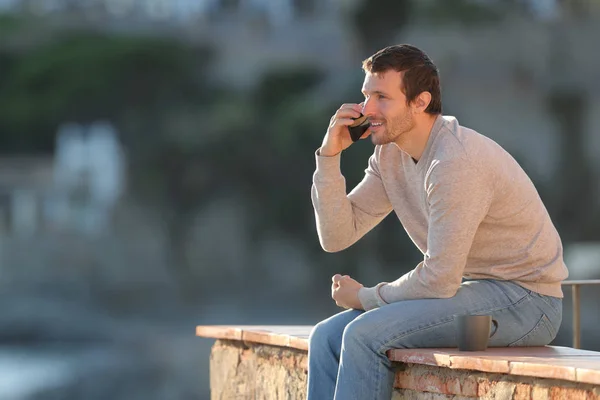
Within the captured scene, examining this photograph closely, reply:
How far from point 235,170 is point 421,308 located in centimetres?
2001

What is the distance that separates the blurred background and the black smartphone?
55.9ft

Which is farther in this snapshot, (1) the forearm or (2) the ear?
(1) the forearm

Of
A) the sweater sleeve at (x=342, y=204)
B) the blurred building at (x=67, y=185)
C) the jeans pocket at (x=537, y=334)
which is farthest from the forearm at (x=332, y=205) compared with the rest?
the blurred building at (x=67, y=185)

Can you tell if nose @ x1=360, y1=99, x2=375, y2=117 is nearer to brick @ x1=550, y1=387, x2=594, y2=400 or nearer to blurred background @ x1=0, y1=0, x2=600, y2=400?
brick @ x1=550, y1=387, x2=594, y2=400

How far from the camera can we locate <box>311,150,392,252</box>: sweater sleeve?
248 centimetres

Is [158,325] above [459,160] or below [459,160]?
below

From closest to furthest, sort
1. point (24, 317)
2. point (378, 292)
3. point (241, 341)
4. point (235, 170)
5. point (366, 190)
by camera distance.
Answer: point (378, 292) → point (366, 190) → point (241, 341) → point (24, 317) → point (235, 170)

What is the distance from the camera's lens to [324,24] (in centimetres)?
2233

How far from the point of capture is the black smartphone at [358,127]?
2430 millimetres

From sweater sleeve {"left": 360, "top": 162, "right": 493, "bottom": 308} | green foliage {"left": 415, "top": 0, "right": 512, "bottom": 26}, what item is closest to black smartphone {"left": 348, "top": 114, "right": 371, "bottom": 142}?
sweater sleeve {"left": 360, "top": 162, "right": 493, "bottom": 308}

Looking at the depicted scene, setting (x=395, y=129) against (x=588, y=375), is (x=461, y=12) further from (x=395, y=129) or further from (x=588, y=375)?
(x=588, y=375)

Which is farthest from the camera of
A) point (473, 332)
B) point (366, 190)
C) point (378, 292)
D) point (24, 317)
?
point (24, 317)

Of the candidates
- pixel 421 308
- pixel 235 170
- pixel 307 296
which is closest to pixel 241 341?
pixel 421 308

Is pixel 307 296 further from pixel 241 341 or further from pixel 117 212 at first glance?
pixel 241 341
